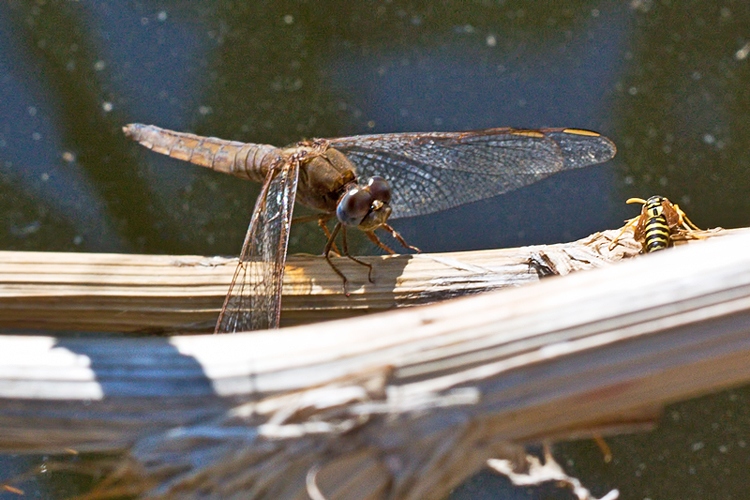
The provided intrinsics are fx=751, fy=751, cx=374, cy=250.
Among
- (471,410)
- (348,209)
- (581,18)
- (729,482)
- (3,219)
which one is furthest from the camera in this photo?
(581,18)

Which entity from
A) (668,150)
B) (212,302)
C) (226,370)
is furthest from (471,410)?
(668,150)

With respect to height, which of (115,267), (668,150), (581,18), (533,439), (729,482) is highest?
(581,18)

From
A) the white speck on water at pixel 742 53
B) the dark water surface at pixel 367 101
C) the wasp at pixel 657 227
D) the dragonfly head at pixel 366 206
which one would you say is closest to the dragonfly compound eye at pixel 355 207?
the dragonfly head at pixel 366 206

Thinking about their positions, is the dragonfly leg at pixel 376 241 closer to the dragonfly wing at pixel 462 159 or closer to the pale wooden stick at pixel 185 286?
the dragonfly wing at pixel 462 159

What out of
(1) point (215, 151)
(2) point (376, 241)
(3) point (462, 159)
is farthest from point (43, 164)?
(3) point (462, 159)

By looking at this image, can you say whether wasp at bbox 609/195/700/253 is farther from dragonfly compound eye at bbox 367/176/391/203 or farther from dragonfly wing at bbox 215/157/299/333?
dragonfly wing at bbox 215/157/299/333

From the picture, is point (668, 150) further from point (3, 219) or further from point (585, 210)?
point (3, 219)
